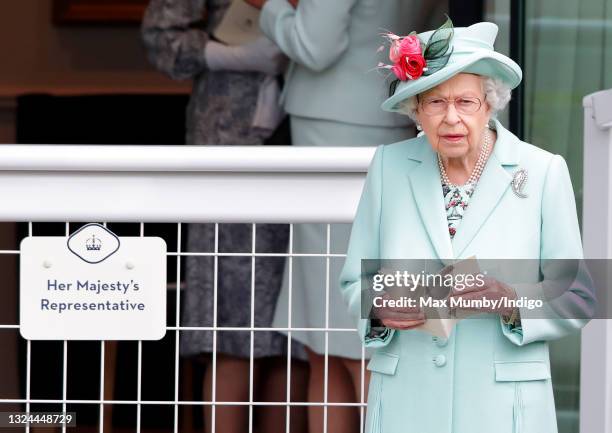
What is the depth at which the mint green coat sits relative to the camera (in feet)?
8.37

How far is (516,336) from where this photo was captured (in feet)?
8.30

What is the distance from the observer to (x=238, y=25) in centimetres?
475

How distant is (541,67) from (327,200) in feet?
4.09

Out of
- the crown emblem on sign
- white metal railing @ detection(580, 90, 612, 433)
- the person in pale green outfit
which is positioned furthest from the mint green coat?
the person in pale green outfit

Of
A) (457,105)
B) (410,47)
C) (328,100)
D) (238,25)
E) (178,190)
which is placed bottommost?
(178,190)

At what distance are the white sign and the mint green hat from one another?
0.81 metres

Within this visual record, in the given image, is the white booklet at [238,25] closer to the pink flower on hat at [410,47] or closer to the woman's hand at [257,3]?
the woman's hand at [257,3]

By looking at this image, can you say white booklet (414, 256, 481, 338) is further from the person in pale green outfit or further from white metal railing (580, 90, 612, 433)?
the person in pale green outfit

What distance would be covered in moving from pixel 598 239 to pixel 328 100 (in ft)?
4.36

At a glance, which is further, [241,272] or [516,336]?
[241,272]

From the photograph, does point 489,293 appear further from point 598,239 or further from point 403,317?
point 598,239

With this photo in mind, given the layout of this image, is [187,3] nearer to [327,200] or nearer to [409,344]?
[327,200]

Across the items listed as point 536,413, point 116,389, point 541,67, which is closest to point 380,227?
point 536,413

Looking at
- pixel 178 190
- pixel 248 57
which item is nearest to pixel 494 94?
pixel 178 190
